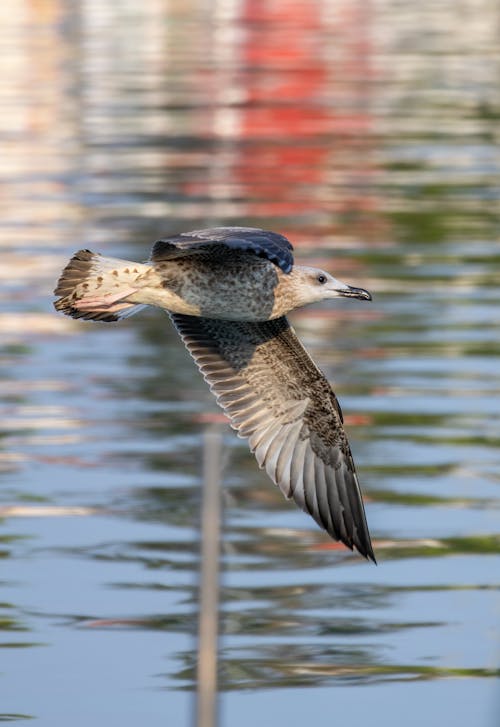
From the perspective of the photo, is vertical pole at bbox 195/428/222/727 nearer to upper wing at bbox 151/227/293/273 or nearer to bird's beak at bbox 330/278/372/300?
upper wing at bbox 151/227/293/273

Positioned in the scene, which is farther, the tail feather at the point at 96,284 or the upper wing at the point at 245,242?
the tail feather at the point at 96,284

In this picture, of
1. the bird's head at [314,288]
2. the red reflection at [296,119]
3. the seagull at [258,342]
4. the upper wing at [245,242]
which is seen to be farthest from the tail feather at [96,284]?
the red reflection at [296,119]

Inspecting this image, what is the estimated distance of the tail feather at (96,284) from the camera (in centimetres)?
602

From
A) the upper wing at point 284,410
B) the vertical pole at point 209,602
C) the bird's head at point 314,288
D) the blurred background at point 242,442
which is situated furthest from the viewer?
the blurred background at point 242,442

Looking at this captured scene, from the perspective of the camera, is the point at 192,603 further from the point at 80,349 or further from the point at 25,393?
the point at 80,349

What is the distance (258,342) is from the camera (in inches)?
261

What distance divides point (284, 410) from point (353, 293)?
63 cm

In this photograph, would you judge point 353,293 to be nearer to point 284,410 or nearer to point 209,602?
point 284,410

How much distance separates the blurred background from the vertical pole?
12.5 inches

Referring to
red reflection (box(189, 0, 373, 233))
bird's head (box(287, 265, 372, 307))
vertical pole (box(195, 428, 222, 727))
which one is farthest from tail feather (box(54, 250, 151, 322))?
red reflection (box(189, 0, 373, 233))

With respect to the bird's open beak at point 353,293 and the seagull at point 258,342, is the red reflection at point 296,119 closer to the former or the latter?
the seagull at point 258,342

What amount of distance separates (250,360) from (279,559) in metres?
1.72

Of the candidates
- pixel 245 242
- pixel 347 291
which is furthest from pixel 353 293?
pixel 245 242

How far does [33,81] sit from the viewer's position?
920 inches
